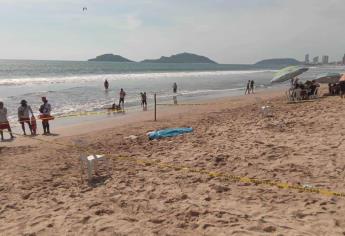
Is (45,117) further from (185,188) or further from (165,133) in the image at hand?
(185,188)

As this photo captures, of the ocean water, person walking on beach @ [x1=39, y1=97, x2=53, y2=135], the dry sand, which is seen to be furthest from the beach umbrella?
person walking on beach @ [x1=39, y1=97, x2=53, y2=135]

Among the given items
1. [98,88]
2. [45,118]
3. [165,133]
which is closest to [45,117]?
[45,118]

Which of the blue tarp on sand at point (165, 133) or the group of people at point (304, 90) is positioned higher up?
the group of people at point (304, 90)

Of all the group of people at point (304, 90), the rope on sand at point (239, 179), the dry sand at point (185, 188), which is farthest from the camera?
the group of people at point (304, 90)

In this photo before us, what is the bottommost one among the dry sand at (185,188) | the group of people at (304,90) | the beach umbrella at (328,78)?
the dry sand at (185,188)

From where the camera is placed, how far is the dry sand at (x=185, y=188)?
486 centimetres

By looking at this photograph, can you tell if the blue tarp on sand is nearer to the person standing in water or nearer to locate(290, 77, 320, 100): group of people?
the person standing in water

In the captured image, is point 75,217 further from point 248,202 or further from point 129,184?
point 248,202

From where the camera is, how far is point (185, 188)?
20.4 feet

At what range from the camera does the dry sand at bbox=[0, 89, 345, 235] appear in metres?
4.86

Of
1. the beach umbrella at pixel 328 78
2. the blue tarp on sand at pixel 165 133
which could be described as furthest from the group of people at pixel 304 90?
the blue tarp on sand at pixel 165 133

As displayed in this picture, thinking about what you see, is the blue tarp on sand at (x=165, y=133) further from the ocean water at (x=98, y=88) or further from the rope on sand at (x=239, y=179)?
the ocean water at (x=98, y=88)

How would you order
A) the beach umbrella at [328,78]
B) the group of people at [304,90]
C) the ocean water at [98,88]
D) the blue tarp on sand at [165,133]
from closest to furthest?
the blue tarp on sand at [165,133] → the group of people at [304,90] → the beach umbrella at [328,78] → the ocean water at [98,88]

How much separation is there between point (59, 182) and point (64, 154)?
7.58ft
